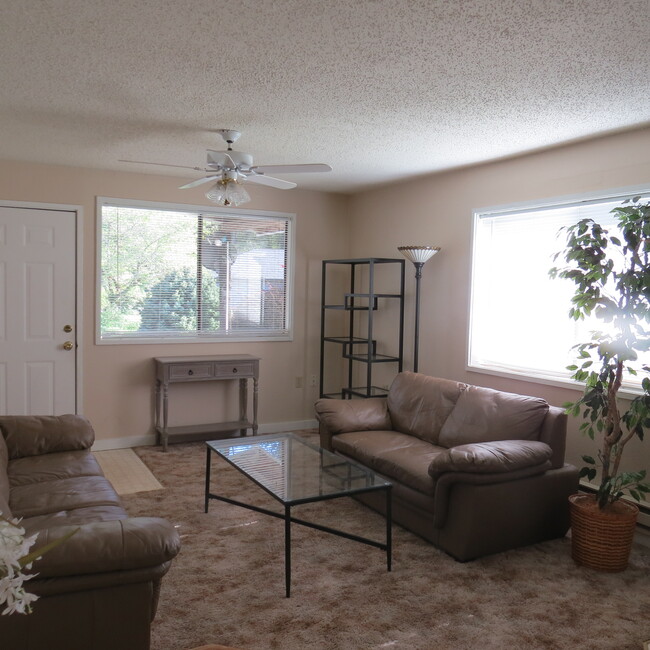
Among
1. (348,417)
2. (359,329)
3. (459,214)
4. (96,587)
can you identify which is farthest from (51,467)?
(359,329)

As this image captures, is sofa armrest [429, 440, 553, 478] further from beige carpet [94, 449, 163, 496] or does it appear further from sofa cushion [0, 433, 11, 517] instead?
beige carpet [94, 449, 163, 496]

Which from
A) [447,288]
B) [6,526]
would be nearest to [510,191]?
[447,288]

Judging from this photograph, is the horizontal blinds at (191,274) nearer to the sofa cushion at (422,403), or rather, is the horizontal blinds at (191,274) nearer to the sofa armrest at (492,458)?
the sofa cushion at (422,403)

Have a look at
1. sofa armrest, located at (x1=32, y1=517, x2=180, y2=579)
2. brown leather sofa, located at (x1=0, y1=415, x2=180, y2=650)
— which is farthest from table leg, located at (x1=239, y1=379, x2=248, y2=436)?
sofa armrest, located at (x1=32, y1=517, x2=180, y2=579)

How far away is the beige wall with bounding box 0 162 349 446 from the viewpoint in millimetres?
4992

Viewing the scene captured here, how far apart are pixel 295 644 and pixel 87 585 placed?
3.02 ft

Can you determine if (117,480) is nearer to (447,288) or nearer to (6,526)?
(447,288)

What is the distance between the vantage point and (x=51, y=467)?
125 inches

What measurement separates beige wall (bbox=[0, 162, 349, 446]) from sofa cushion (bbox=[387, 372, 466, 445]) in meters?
1.77

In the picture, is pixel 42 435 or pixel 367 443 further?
pixel 367 443

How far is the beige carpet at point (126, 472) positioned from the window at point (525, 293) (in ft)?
8.41

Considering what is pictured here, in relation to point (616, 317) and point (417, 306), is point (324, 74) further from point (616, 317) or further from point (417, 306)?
point (417, 306)

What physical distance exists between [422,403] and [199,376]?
2065 millimetres

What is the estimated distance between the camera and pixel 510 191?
4305mm
